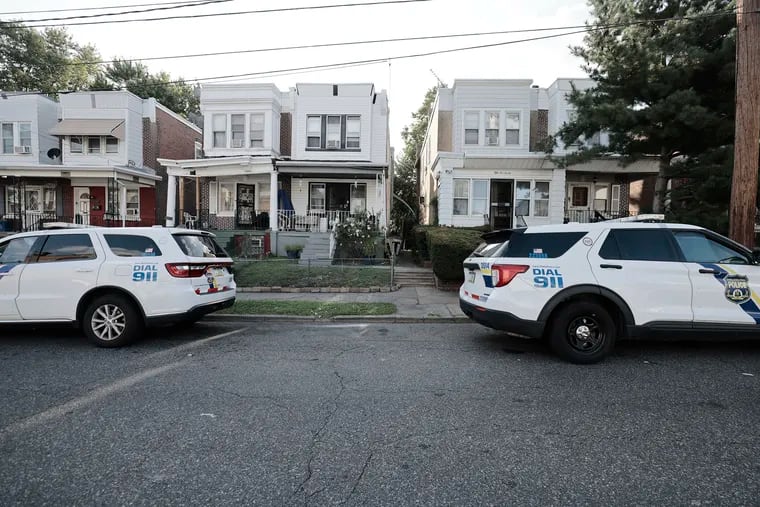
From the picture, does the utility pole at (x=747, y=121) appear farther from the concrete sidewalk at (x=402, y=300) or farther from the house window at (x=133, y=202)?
the house window at (x=133, y=202)

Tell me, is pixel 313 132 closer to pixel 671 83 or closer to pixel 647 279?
pixel 671 83

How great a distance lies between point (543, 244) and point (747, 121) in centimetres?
520

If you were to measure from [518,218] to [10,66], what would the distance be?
3710 centimetres

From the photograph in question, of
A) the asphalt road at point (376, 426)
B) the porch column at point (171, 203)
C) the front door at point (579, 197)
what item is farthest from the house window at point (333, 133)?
the asphalt road at point (376, 426)

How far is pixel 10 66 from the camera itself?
98.3ft

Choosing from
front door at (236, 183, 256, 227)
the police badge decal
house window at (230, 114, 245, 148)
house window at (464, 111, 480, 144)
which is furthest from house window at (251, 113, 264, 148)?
the police badge decal

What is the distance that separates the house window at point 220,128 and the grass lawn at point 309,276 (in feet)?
31.6

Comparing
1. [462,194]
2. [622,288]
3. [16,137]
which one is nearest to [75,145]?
[16,137]

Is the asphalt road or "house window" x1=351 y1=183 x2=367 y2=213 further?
"house window" x1=351 y1=183 x2=367 y2=213

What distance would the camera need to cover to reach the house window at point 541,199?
18016mm

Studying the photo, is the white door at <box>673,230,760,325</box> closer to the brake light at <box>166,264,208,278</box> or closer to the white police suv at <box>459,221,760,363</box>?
the white police suv at <box>459,221,760,363</box>

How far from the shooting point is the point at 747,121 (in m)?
7.24

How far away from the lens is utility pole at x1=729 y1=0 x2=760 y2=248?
7191mm

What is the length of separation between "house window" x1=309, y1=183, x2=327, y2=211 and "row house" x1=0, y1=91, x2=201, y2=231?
8.61 m
